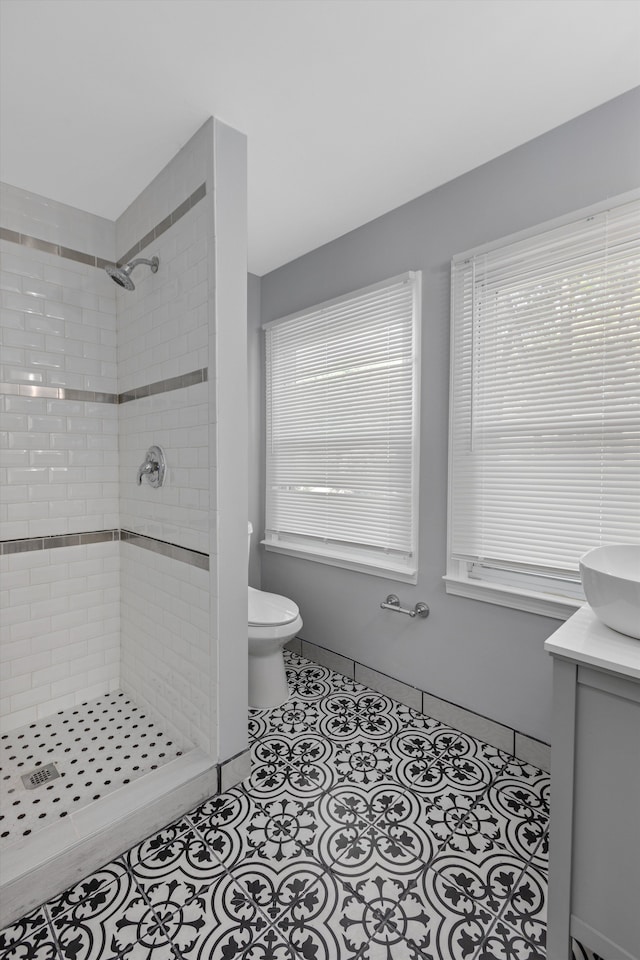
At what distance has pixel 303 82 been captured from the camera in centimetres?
155

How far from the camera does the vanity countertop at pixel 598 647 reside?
1.00 metres

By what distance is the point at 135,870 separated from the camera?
140 cm

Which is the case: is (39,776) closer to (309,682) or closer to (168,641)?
(168,641)

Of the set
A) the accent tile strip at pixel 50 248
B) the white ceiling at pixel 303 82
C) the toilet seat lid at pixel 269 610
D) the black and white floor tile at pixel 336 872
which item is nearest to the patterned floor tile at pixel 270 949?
the black and white floor tile at pixel 336 872

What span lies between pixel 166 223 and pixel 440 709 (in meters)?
2.52

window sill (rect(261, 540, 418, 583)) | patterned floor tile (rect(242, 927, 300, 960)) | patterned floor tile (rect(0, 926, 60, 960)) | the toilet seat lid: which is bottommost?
patterned floor tile (rect(0, 926, 60, 960))

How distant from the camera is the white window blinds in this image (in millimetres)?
1584

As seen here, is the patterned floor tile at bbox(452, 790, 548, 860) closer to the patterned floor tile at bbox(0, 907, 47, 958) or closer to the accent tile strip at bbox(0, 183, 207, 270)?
the patterned floor tile at bbox(0, 907, 47, 958)

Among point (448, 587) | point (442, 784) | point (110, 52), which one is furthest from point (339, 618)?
point (110, 52)

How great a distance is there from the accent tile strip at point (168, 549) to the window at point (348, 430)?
966 millimetres

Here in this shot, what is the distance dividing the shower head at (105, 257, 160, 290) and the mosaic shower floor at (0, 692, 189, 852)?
1927 mm

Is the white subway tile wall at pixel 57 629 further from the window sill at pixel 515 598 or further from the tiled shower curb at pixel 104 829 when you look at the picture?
the window sill at pixel 515 598

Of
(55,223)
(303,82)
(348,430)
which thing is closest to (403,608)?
(348,430)

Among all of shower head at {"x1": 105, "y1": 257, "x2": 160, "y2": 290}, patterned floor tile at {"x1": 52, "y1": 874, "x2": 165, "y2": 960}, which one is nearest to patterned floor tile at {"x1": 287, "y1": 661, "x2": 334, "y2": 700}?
patterned floor tile at {"x1": 52, "y1": 874, "x2": 165, "y2": 960}
